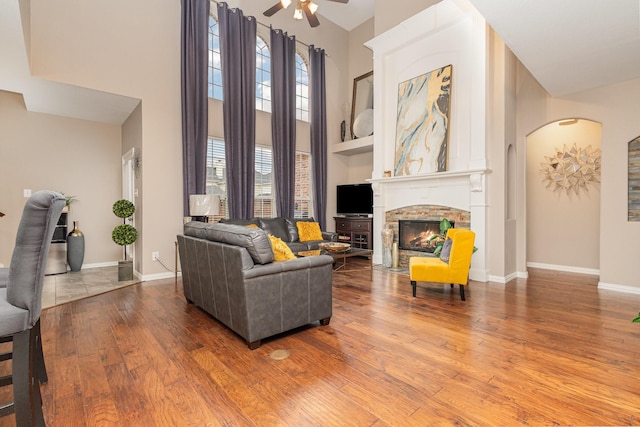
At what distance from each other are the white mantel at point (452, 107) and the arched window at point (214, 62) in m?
2.98

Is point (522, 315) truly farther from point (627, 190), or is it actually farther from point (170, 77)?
→ point (170, 77)

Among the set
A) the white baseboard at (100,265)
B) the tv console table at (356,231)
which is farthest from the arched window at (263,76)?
the white baseboard at (100,265)

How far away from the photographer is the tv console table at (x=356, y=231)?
6.51 m

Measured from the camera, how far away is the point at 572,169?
521 centimetres

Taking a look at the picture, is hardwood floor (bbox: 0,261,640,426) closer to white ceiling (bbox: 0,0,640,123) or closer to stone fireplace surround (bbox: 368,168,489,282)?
stone fireplace surround (bbox: 368,168,489,282)

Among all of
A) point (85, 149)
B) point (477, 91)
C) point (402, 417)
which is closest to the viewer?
point (402, 417)

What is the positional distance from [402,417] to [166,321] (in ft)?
7.72

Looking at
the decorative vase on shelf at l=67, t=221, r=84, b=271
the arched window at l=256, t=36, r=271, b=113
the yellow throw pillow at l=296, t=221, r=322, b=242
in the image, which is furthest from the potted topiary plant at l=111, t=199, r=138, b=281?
the arched window at l=256, t=36, r=271, b=113

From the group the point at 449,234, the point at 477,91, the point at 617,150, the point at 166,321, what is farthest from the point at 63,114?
the point at 617,150

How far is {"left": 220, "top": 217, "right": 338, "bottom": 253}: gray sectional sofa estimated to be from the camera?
17.8 feet

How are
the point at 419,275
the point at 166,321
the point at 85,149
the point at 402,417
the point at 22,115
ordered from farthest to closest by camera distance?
the point at 85,149 → the point at 22,115 → the point at 419,275 → the point at 166,321 → the point at 402,417

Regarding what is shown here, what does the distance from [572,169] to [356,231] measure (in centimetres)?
396

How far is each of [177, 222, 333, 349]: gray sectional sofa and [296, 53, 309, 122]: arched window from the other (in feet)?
15.9

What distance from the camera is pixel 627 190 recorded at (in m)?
3.94
